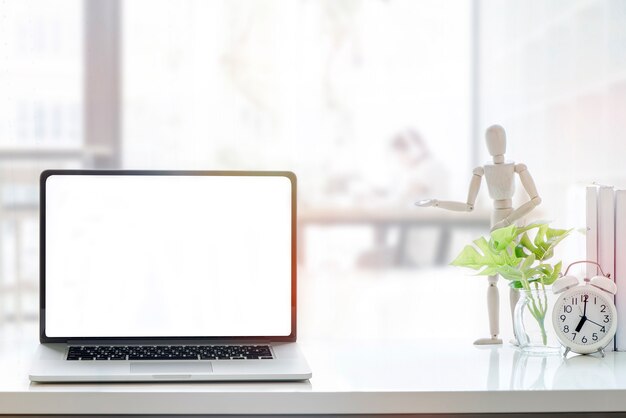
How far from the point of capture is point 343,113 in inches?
63.4

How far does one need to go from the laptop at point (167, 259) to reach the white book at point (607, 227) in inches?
21.6

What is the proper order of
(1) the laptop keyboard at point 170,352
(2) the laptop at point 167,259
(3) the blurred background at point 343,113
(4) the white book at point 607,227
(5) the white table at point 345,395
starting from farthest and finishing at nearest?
1. (3) the blurred background at point 343,113
2. (4) the white book at point 607,227
3. (2) the laptop at point 167,259
4. (1) the laptop keyboard at point 170,352
5. (5) the white table at point 345,395

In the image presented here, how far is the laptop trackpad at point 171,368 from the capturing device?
1.14 metres

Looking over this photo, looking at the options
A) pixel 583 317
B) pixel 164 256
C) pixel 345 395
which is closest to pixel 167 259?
pixel 164 256

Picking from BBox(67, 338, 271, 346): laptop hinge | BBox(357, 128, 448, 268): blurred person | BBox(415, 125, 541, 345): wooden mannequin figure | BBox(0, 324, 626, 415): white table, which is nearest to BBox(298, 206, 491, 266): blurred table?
BBox(357, 128, 448, 268): blurred person

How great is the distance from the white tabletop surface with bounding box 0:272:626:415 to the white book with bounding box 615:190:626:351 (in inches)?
1.7

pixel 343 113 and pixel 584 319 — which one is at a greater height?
pixel 343 113

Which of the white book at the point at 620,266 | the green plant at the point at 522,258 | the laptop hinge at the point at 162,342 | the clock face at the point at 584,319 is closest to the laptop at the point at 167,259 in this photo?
the laptop hinge at the point at 162,342

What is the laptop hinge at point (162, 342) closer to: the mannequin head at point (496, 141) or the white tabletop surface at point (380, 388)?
the white tabletop surface at point (380, 388)

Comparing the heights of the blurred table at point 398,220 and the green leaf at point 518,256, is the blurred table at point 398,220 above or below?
above

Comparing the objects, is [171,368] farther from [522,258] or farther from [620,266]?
[620,266]

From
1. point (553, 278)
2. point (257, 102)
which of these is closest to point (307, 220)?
point (257, 102)

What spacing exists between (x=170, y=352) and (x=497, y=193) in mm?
630

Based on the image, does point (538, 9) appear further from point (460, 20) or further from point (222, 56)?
point (222, 56)
